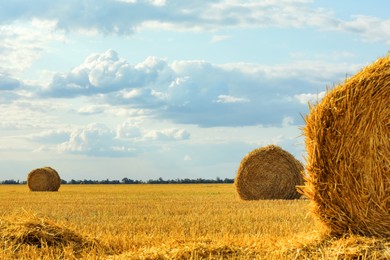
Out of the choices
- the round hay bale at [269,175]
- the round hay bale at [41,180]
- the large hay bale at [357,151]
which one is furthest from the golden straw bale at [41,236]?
the round hay bale at [41,180]

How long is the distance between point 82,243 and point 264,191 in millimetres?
10604

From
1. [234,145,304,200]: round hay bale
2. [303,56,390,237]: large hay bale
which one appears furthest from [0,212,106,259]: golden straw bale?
[234,145,304,200]: round hay bale

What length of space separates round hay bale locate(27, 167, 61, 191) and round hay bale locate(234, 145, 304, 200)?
14148 mm

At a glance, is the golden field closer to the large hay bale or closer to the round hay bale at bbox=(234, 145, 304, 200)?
the large hay bale

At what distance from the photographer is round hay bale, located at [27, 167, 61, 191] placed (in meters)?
28.8

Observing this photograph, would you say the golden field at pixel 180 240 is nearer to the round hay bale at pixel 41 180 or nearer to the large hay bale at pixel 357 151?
the large hay bale at pixel 357 151

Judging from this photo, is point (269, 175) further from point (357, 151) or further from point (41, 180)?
point (41, 180)

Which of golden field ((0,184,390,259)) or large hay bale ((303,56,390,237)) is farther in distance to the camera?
large hay bale ((303,56,390,237))

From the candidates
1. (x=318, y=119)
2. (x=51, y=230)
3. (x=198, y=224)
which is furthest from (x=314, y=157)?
(x=51, y=230)

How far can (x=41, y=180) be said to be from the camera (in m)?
28.8

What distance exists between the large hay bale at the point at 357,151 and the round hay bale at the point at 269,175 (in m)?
9.88

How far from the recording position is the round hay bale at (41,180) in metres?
28.8

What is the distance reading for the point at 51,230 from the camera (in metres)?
8.15

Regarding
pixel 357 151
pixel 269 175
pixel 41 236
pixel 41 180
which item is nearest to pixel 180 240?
pixel 41 236
